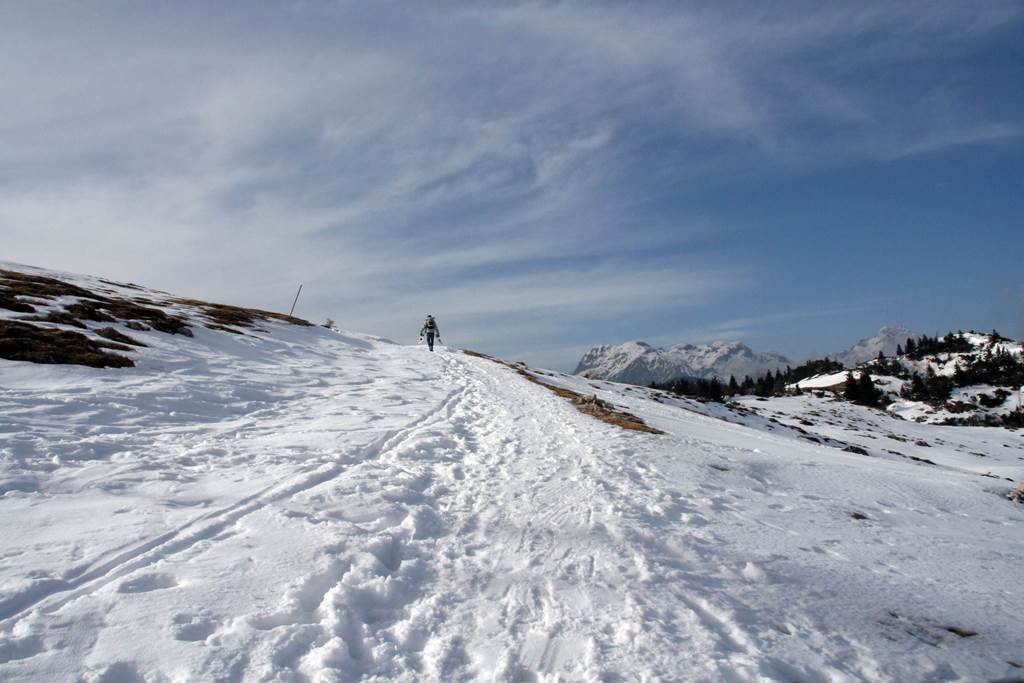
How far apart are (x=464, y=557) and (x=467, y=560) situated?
3.1 inches

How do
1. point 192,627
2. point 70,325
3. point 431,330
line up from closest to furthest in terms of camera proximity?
1. point 192,627
2. point 70,325
3. point 431,330

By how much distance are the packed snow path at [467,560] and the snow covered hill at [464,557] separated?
3 cm

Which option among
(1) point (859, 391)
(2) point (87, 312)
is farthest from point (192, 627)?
(1) point (859, 391)

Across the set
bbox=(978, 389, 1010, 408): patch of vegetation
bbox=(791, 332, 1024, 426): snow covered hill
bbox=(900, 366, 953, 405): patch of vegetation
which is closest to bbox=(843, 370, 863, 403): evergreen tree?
bbox=(791, 332, 1024, 426): snow covered hill

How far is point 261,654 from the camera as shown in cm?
395

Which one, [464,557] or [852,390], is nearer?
[464,557]

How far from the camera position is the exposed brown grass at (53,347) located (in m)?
14.5

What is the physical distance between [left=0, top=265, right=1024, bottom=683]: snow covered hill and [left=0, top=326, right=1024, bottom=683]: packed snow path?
29 millimetres

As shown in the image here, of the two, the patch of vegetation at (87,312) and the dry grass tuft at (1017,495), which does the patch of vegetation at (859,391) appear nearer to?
the dry grass tuft at (1017,495)

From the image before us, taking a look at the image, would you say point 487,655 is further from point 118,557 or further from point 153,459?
point 153,459

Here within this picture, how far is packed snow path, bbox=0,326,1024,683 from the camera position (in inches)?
160

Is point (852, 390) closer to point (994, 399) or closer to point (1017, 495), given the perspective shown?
point (994, 399)

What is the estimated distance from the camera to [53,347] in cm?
1563

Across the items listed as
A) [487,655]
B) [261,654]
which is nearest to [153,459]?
[261,654]
